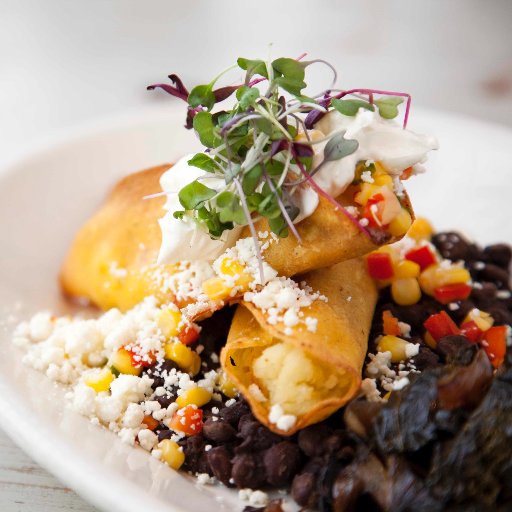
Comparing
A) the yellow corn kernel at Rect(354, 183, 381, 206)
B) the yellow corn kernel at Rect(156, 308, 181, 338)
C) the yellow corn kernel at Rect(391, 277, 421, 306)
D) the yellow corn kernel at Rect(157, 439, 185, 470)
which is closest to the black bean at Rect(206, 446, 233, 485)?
the yellow corn kernel at Rect(157, 439, 185, 470)

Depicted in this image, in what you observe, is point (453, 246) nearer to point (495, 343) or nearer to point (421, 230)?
point (421, 230)

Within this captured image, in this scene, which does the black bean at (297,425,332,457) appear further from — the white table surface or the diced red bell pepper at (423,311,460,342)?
the white table surface

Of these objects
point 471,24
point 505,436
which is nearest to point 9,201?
point 505,436

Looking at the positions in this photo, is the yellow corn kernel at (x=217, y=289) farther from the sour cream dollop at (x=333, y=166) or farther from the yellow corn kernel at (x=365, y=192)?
the yellow corn kernel at (x=365, y=192)

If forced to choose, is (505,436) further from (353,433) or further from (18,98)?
(18,98)

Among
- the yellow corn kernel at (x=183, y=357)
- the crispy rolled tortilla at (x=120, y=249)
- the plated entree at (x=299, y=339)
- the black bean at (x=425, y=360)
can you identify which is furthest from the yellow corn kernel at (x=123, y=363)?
the black bean at (x=425, y=360)

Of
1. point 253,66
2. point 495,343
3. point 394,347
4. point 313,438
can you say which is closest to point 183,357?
point 313,438
